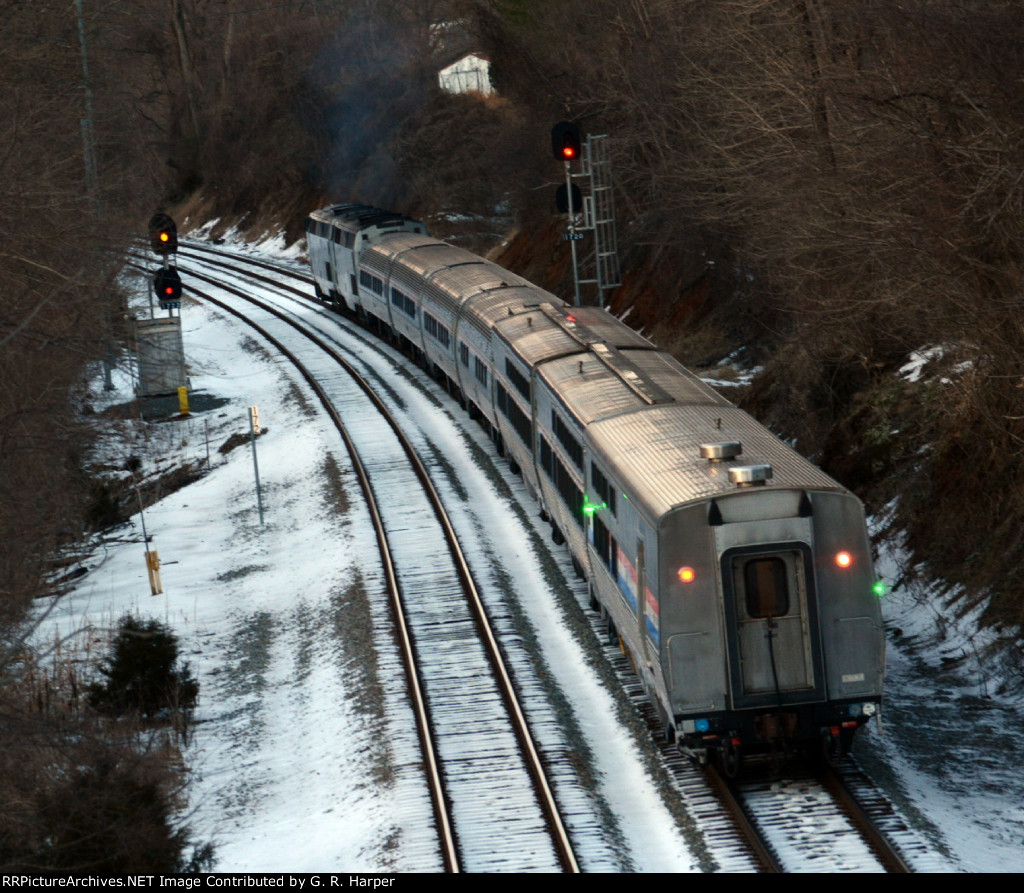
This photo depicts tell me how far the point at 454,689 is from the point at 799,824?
205 inches

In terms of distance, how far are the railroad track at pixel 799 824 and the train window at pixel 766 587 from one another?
1858mm

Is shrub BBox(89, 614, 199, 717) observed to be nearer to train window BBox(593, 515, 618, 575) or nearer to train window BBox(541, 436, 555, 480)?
train window BBox(593, 515, 618, 575)

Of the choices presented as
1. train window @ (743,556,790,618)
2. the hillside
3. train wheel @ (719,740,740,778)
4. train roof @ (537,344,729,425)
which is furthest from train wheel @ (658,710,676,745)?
the hillside

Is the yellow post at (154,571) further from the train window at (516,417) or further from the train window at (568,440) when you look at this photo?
the train window at (568,440)

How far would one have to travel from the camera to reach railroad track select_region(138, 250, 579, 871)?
12.5 m

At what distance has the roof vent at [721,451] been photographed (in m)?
13.4

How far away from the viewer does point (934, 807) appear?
12531 mm

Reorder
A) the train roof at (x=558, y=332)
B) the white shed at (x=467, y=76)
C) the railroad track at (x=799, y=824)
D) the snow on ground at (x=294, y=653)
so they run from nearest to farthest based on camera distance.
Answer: the railroad track at (x=799, y=824) < the snow on ground at (x=294, y=653) < the train roof at (x=558, y=332) < the white shed at (x=467, y=76)

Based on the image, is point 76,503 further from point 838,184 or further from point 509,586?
point 838,184

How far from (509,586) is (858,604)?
25.5 feet

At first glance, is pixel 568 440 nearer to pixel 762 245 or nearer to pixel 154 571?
pixel 154 571

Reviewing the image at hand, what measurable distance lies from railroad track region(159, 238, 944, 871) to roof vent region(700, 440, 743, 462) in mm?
3277

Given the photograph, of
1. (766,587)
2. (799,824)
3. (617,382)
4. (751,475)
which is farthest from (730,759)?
(617,382)

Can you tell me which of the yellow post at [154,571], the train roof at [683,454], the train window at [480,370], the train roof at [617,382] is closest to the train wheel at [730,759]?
the train roof at [683,454]
